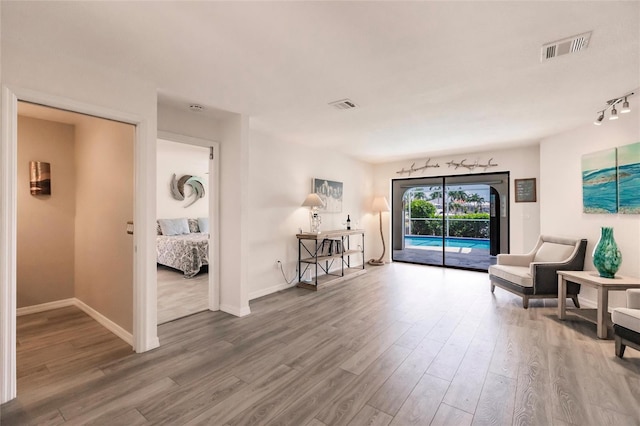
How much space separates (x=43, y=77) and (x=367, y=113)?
2942 millimetres

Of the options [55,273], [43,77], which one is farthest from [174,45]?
[55,273]

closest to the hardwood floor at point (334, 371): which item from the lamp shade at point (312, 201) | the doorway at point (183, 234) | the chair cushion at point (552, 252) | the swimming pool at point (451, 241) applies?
the doorway at point (183, 234)

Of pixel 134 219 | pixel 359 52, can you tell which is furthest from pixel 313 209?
pixel 359 52

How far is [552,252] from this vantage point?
4.09m

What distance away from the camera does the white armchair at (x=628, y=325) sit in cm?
230

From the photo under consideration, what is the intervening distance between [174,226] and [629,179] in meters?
7.68

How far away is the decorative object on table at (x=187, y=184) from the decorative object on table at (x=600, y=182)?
7.61 metres

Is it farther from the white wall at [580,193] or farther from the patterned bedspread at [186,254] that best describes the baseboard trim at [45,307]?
the white wall at [580,193]

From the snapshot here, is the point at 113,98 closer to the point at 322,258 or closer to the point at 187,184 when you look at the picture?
the point at 322,258

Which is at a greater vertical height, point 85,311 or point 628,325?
point 628,325

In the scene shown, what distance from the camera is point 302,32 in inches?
75.0

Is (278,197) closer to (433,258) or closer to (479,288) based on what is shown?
(479,288)

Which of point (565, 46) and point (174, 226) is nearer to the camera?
point (565, 46)

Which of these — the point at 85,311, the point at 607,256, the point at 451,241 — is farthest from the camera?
the point at 451,241
